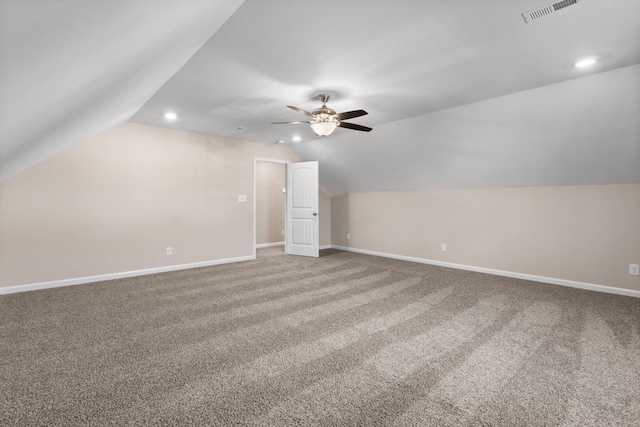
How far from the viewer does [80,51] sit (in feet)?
3.77

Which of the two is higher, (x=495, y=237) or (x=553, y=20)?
(x=553, y=20)

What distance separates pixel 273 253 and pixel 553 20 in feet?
19.3

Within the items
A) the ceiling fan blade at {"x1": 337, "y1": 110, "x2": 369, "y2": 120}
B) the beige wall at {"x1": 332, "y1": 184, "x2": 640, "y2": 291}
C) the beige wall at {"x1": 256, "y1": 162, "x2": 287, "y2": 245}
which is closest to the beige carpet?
the beige wall at {"x1": 332, "y1": 184, "x2": 640, "y2": 291}

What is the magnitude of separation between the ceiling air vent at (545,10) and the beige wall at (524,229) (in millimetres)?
3037

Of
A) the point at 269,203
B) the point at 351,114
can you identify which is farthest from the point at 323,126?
the point at 269,203

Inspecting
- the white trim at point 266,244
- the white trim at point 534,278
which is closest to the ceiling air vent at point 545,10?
the white trim at point 534,278

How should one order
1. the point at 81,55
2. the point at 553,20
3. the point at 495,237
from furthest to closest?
1. the point at 495,237
2. the point at 553,20
3. the point at 81,55

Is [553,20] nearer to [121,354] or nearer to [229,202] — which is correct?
[121,354]

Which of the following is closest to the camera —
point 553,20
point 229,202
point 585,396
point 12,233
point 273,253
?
point 585,396

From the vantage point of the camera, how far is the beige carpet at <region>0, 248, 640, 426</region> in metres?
1.63

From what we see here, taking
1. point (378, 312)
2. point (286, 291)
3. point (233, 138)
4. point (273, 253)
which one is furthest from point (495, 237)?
point (233, 138)

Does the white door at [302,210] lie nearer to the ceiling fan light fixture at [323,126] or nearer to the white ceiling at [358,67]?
the white ceiling at [358,67]

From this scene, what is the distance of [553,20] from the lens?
206 centimetres

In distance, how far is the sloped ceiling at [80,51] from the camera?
2.63ft
